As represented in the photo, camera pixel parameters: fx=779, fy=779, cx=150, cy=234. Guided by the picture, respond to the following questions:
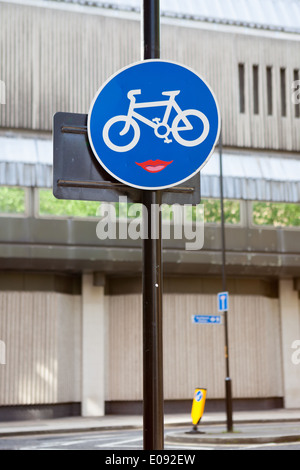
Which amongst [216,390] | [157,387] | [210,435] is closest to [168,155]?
[157,387]

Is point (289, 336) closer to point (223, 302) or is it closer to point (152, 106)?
point (223, 302)

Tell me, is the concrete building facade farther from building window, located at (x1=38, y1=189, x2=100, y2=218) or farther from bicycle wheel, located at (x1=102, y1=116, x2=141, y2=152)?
bicycle wheel, located at (x1=102, y1=116, x2=141, y2=152)

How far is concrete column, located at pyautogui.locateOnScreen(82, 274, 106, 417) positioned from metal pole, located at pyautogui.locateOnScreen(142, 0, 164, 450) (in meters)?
22.1

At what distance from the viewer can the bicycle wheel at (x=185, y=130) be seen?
393cm

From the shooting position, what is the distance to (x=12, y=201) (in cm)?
2417

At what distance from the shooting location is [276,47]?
93.4 ft

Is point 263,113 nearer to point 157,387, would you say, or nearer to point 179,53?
point 179,53

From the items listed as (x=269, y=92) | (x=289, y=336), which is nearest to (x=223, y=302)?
(x=289, y=336)

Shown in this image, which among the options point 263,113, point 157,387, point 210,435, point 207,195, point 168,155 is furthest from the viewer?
point 263,113

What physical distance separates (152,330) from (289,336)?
24.9m

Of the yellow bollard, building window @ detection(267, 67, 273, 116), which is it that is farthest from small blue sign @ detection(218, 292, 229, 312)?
building window @ detection(267, 67, 273, 116)

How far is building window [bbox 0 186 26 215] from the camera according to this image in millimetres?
24062

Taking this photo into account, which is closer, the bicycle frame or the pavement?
the bicycle frame

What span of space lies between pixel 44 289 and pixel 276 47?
1224 centimetres
